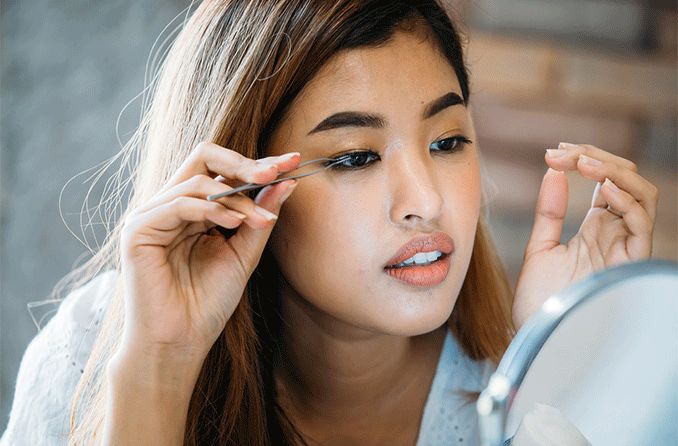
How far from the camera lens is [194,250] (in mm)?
809

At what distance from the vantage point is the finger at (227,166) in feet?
2.29

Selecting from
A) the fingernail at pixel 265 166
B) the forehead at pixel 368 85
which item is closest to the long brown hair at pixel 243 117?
the forehead at pixel 368 85

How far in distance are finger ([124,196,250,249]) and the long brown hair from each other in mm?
125

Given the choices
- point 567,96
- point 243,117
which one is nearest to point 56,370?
point 243,117

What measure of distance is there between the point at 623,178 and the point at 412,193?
262 millimetres

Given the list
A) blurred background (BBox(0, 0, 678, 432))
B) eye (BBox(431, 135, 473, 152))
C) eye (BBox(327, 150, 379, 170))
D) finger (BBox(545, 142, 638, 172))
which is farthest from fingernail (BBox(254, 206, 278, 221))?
blurred background (BBox(0, 0, 678, 432))

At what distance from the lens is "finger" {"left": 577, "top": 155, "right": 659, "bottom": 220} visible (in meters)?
0.87

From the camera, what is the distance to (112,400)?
30.2 inches

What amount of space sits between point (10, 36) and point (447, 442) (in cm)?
122

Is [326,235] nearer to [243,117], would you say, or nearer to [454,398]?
[243,117]

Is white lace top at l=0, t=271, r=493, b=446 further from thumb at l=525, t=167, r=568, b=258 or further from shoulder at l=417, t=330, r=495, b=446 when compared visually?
thumb at l=525, t=167, r=568, b=258

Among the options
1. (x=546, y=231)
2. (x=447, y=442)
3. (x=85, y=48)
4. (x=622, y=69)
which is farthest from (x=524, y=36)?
(x=447, y=442)

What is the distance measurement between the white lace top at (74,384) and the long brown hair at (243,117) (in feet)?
0.12

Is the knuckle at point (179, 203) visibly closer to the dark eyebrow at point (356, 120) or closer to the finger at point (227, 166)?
the finger at point (227, 166)
